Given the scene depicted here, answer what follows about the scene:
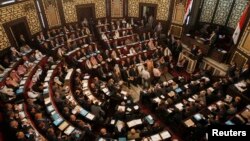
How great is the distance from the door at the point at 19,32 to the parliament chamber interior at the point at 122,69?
0.07m

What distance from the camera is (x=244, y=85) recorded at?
1070 cm

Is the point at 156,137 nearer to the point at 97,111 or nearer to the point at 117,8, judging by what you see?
the point at 97,111

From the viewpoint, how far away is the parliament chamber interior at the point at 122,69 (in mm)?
9172

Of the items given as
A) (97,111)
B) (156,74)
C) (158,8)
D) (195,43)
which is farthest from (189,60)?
(97,111)

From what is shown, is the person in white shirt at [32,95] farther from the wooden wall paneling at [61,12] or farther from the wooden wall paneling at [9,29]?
the wooden wall paneling at [61,12]

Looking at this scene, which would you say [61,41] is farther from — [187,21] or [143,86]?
[187,21]

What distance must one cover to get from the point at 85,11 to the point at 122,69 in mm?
7786

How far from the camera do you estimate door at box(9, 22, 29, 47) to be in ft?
45.4

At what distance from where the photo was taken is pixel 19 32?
47.0ft

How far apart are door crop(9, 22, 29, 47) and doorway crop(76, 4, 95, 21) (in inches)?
186

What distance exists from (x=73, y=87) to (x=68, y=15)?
25.7 ft

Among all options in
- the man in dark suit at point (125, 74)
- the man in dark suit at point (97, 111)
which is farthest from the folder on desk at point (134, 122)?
the man in dark suit at point (125, 74)

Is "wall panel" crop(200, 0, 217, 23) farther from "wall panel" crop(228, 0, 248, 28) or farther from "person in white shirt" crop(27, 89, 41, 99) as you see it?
"person in white shirt" crop(27, 89, 41, 99)

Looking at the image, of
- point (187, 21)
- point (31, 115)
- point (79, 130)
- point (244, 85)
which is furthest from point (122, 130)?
point (187, 21)
